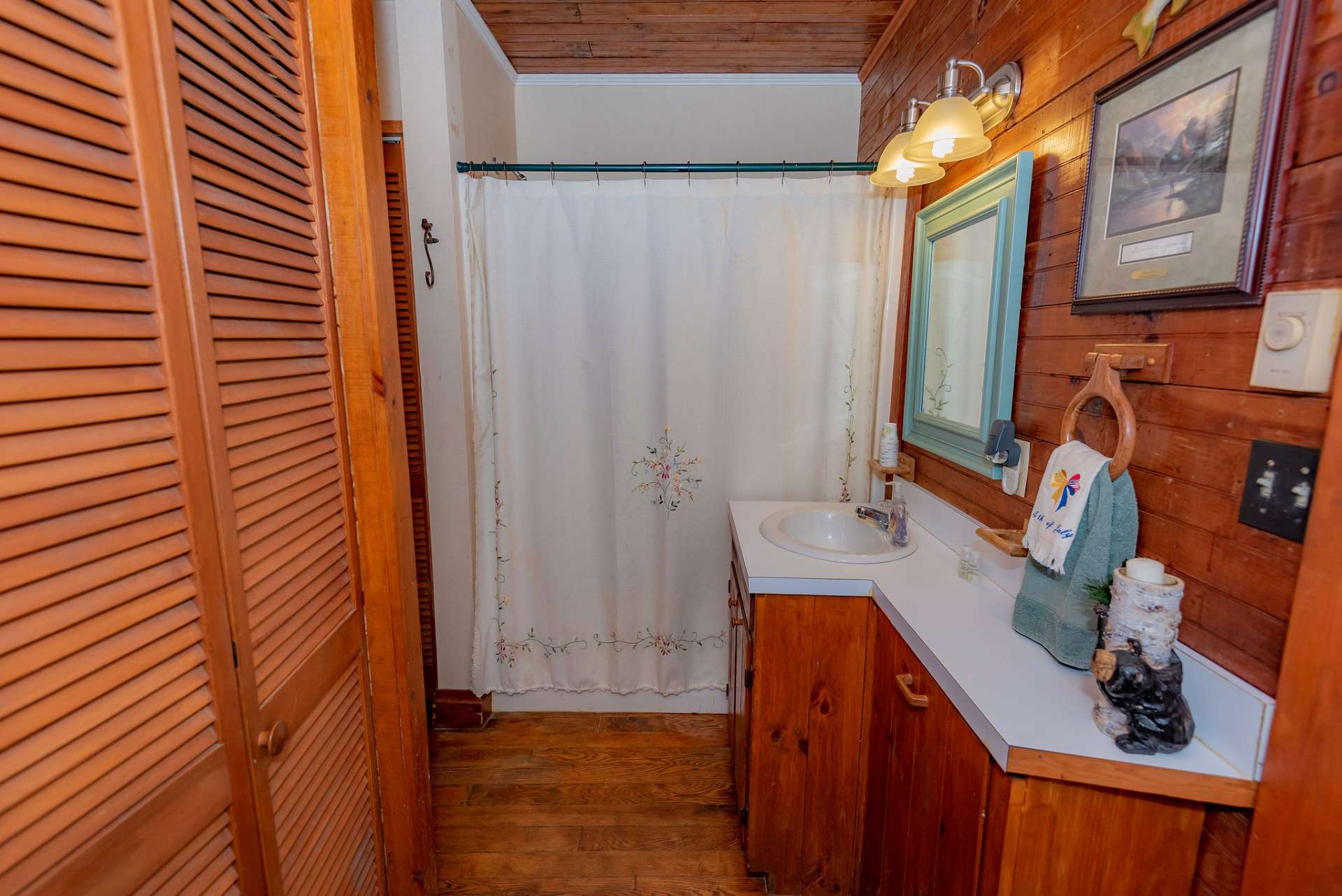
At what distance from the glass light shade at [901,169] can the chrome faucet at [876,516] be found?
0.93 m

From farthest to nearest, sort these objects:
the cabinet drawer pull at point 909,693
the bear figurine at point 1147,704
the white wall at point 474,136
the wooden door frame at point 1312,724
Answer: the white wall at point 474,136 → the cabinet drawer pull at point 909,693 → the bear figurine at point 1147,704 → the wooden door frame at point 1312,724

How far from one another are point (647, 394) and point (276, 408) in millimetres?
1279

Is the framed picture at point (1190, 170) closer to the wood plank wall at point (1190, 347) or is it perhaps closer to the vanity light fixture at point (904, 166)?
the wood plank wall at point (1190, 347)

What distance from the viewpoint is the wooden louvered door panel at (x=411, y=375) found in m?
1.83

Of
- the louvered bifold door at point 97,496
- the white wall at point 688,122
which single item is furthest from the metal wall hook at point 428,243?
the louvered bifold door at point 97,496

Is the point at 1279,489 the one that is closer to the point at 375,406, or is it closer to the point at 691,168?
the point at 375,406

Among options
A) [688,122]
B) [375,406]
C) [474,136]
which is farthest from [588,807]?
[688,122]

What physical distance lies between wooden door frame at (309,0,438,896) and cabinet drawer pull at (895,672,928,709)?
3.29ft

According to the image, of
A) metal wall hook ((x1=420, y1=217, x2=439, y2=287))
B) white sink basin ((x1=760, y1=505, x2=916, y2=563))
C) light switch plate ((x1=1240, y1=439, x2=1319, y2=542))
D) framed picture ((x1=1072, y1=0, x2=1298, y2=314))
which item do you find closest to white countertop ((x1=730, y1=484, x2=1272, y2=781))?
white sink basin ((x1=760, y1=505, x2=916, y2=563))

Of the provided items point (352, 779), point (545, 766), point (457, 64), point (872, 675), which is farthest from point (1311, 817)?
point (457, 64)

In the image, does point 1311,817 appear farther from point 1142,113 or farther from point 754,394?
point 754,394

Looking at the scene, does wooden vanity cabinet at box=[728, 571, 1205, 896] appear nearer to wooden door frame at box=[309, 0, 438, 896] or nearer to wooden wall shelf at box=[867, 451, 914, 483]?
wooden wall shelf at box=[867, 451, 914, 483]

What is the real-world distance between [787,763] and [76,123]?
166 centimetres

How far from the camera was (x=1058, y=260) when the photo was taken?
112 cm
